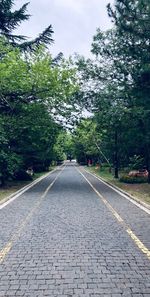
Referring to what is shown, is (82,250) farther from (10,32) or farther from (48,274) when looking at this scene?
(10,32)

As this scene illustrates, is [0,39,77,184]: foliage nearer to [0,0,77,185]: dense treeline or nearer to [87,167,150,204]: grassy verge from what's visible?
[0,0,77,185]: dense treeline

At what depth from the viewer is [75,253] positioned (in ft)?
25.2

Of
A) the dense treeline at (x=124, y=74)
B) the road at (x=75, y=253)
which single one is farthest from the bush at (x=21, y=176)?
the road at (x=75, y=253)

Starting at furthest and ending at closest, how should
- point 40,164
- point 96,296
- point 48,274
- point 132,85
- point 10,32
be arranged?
point 40,164 < point 10,32 < point 132,85 < point 48,274 < point 96,296

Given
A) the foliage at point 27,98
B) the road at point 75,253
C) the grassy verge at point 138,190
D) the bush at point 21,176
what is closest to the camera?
the road at point 75,253

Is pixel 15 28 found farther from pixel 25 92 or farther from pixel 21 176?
pixel 21 176

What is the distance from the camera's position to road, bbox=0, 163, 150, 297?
18.6 ft

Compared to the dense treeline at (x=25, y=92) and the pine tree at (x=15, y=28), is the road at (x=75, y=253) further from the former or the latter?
the pine tree at (x=15, y=28)

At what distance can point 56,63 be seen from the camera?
29203 mm

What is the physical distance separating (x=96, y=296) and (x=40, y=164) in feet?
167

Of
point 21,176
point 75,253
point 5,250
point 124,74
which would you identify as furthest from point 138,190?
point 5,250

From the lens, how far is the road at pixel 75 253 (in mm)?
5684

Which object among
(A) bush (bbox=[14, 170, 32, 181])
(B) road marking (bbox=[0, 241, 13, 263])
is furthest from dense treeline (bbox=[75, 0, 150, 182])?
(B) road marking (bbox=[0, 241, 13, 263])

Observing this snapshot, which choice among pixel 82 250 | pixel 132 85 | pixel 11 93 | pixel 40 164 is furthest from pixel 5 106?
pixel 40 164
